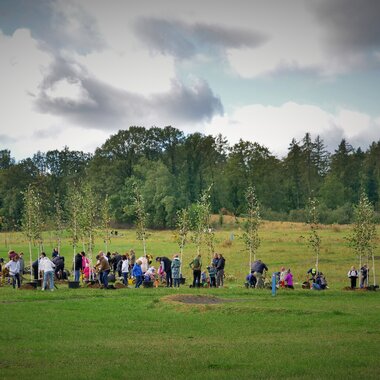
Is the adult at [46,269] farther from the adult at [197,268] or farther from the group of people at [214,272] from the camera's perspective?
the group of people at [214,272]

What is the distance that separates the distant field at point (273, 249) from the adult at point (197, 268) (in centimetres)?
452

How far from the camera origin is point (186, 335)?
20797 millimetres

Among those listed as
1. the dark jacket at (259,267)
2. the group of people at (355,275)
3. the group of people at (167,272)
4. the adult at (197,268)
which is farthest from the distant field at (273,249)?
the dark jacket at (259,267)

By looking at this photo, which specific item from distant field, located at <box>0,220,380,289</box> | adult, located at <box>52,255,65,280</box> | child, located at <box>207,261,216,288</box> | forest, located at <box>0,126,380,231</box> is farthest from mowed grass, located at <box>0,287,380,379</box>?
forest, located at <box>0,126,380,231</box>

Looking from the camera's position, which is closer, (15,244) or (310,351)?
(310,351)

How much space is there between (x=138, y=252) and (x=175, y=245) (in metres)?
8.45

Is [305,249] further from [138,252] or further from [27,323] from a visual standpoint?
[27,323]

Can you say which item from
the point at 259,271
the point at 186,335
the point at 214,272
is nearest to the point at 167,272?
the point at 214,272

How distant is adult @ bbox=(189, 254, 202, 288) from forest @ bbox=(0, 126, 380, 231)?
6205 centimetres

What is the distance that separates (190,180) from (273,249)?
54.7 metres

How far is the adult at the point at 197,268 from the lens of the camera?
39.0 m

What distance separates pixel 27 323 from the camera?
22.5 meters

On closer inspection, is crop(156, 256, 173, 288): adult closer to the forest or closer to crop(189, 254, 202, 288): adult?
crop(189, 254, 202, 288): adult

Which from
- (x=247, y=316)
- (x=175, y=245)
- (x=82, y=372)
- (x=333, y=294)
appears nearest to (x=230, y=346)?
(x=82, y=372)
